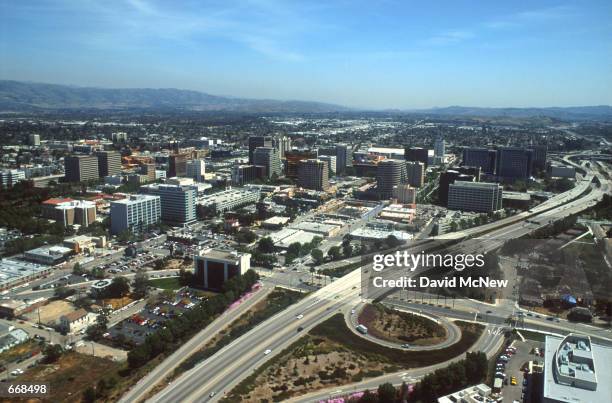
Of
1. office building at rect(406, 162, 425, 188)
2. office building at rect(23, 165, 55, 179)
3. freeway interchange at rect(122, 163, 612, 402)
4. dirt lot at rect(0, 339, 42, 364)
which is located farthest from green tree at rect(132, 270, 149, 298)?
office building at rect(23, 165, 55, 179)

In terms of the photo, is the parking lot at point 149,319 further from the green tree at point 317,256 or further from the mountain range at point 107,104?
the mountain range at point 107,104

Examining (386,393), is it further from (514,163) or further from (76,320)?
(514,163)

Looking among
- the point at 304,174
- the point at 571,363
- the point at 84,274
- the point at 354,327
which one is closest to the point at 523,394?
the point at 571,363

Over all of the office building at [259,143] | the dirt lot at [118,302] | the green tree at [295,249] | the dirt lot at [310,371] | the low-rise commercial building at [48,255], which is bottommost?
the dirt lot at [118,302]

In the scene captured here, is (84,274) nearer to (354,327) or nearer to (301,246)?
(301,246)

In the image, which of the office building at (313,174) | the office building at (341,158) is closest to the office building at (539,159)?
the office building at (341,158)

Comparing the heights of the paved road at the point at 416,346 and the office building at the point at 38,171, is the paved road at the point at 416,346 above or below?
below

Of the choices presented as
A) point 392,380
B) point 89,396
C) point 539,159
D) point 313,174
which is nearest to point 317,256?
point 392,380
